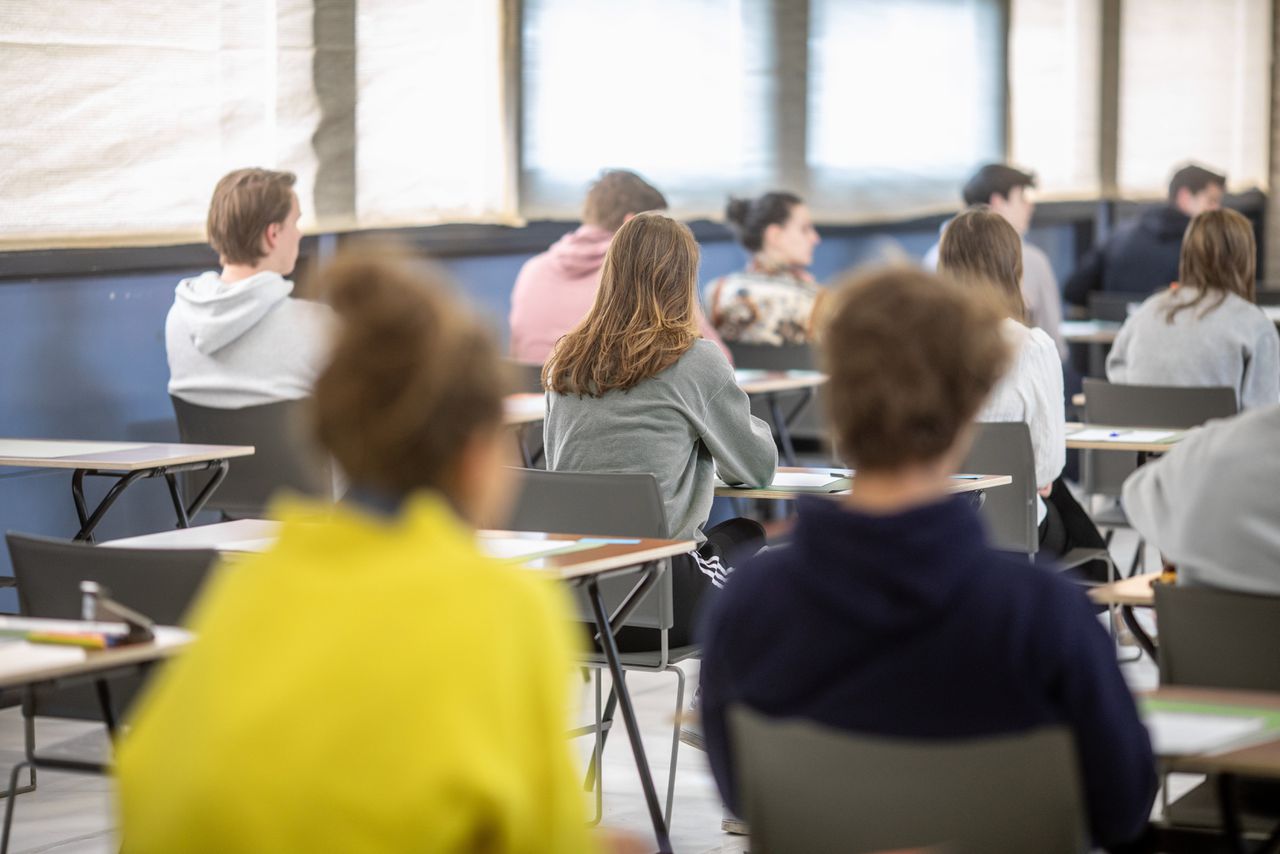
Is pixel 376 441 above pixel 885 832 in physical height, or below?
above

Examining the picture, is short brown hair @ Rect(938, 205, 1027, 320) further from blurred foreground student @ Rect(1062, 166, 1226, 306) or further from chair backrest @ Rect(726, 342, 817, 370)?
blurred foreground student @ Rect(1062, 166, 1226, 306)

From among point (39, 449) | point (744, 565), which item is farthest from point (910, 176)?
point (744, 565)

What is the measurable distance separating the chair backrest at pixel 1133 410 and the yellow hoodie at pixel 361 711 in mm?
4119

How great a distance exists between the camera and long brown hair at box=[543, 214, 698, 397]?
3801 mm

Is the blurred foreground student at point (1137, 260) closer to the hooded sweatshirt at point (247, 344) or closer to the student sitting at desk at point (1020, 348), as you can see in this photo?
the student sitting at desk at point (1020, 348)

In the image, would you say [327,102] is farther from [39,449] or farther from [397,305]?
[397,305]

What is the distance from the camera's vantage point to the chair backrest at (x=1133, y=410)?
514cm

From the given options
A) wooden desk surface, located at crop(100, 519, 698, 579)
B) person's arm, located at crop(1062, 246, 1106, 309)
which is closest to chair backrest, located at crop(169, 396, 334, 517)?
wooden desk surface, located at crop(100, 519, 698, 579)

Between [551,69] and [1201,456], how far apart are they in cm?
546

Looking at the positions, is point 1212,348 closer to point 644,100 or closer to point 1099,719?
point 644,100

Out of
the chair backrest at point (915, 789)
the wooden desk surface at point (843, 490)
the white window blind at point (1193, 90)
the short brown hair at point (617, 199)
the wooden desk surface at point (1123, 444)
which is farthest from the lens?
the white window blind at point (1193, 90)

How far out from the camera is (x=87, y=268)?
555 centimetres

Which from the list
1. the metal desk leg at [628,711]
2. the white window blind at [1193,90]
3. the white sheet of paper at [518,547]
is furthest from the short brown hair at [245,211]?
the white window blind at [1193,90]

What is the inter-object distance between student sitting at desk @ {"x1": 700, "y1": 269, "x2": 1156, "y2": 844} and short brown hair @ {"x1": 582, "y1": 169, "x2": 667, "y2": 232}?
4.42m
